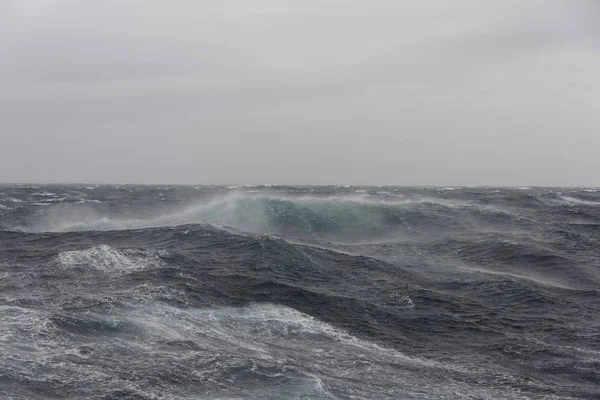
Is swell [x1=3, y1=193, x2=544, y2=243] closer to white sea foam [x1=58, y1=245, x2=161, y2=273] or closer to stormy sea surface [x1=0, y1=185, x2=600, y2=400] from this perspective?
stormy sea surface [x1=0, y1=185, x2=600, y2=400]

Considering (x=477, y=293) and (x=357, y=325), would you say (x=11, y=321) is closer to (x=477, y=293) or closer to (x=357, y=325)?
(x=357, y=325)

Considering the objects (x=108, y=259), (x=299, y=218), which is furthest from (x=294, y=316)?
(x=299, y=218)

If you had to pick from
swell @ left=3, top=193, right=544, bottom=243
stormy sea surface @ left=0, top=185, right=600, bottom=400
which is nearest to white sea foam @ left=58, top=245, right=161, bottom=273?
stormy sea surface @ left=0, top=185, right=600, bottom=400

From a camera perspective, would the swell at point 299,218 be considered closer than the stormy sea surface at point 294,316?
No

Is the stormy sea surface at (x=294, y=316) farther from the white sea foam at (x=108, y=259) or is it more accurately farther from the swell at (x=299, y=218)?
the swell at (x=299, y=218)

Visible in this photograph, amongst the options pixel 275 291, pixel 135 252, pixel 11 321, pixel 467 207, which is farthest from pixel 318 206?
pixel 11 321

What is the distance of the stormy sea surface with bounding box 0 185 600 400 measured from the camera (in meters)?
14.3

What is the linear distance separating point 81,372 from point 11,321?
5.01 metres

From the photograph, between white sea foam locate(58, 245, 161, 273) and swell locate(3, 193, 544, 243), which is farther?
swell locate(3, 193, 544, 243)

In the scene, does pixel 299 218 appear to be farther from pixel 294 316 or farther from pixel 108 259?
pixel 294 316

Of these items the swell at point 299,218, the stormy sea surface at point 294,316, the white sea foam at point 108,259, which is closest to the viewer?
the stormy sea surface at point 294,316

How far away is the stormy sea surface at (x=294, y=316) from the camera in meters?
14.3

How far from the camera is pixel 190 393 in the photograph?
13156 millimetres

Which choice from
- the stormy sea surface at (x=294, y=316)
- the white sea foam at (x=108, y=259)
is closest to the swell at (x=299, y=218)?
the stormy sea surface at (x=294, y=316)
